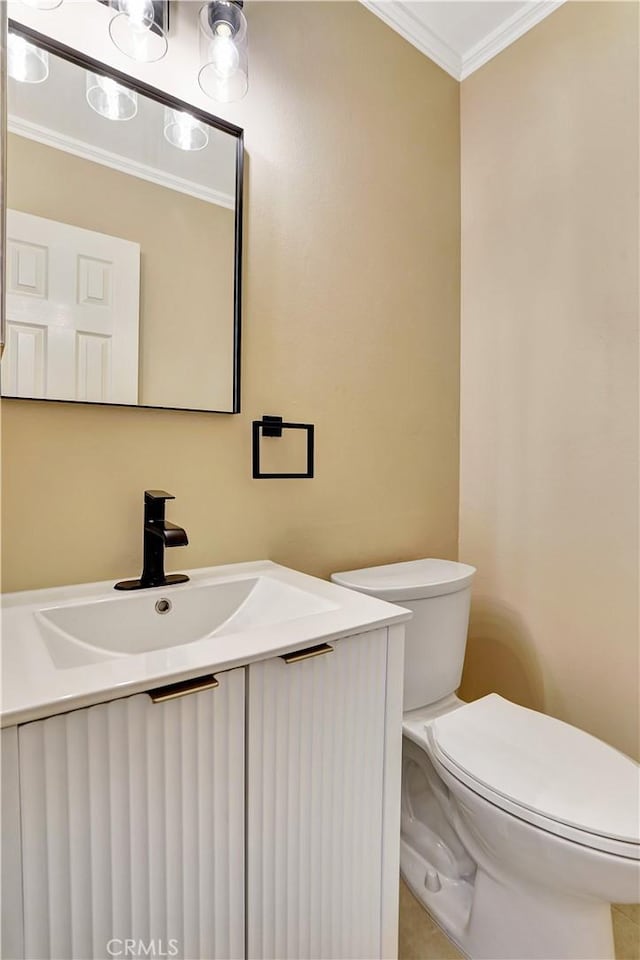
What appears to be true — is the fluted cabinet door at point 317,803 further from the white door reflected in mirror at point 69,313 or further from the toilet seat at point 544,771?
the white door reflected in mirror at point 69,313

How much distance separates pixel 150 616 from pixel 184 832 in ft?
1.34

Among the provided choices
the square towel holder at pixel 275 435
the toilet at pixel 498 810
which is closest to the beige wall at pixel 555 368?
the toilet at pixel 498 810

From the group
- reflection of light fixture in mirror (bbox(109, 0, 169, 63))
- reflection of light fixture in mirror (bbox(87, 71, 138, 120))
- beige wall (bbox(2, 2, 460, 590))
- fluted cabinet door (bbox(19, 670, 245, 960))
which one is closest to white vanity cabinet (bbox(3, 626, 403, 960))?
fluted cabinet door (bbox(19, 670, 245, 960))

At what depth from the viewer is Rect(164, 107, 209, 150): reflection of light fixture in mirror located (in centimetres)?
114

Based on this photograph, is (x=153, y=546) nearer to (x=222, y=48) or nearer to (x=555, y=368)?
(x=222, y=48)

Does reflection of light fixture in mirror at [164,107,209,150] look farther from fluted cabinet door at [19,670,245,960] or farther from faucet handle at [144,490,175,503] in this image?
fluted cabinet door at [19,670,245,960]

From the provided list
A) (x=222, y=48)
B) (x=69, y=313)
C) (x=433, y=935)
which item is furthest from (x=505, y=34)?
(x=433, y=935)

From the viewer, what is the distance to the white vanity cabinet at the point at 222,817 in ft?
1.95

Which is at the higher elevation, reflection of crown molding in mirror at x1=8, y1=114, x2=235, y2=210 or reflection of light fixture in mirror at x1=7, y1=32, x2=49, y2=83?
reflection of light fixture in mirror at x1=7, y1=32, x2=49, y2=83

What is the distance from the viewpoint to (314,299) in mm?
1408

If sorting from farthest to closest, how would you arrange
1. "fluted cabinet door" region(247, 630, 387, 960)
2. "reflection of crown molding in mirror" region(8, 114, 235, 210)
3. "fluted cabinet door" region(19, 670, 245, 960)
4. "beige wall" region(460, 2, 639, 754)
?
"beige wall" region(460, 2, 639, 754)
"reflection of crown molding in mirror" region(8, 114, 235, 210)
"fluted cabinet door" region(247, 630, 387, 960)
"fluted cabinet door" region(19, 670, 245, 960)

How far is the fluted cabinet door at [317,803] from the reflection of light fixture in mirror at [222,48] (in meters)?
1.29

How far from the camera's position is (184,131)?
3.80 ft

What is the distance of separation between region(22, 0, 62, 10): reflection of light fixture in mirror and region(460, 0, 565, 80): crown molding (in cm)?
142
